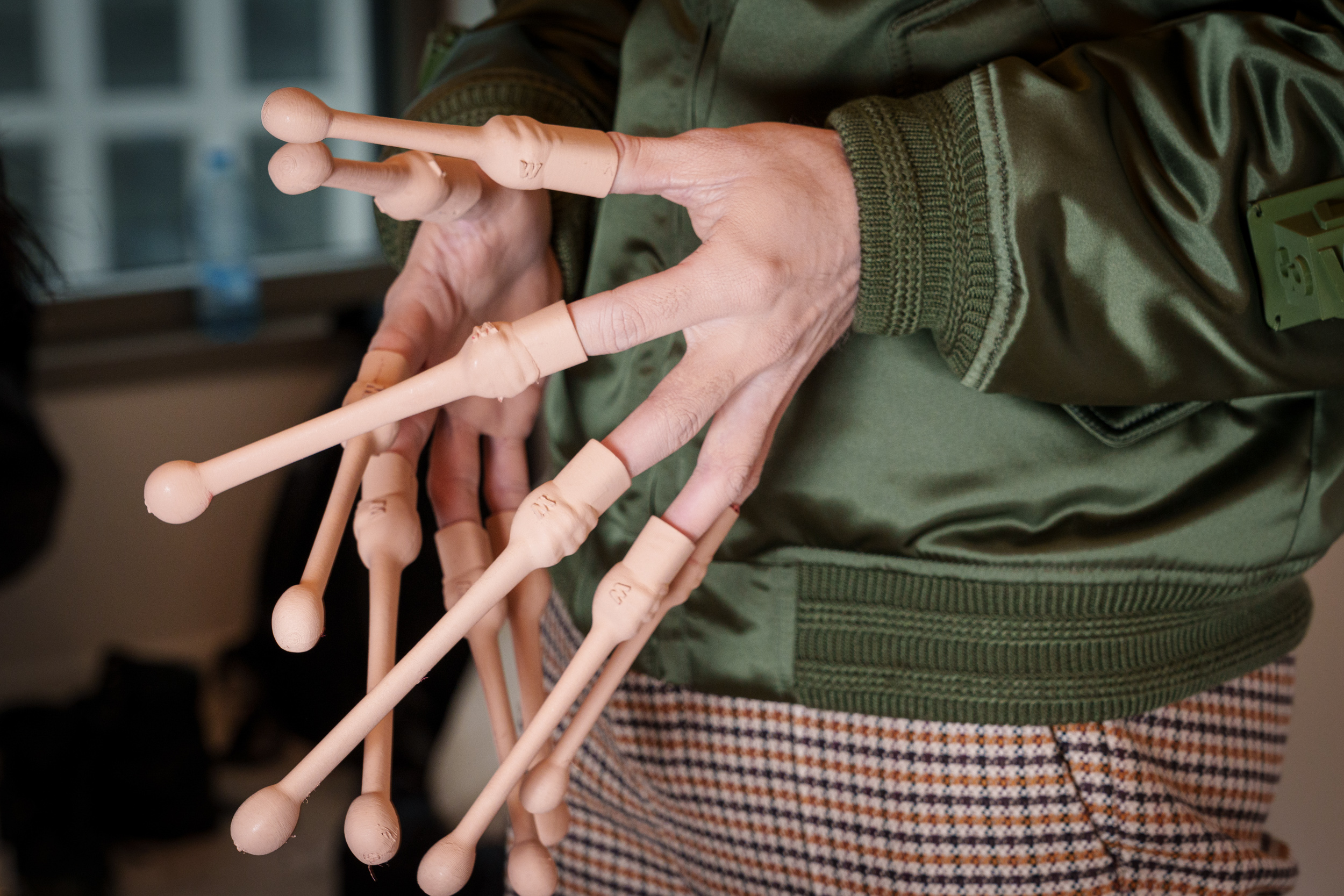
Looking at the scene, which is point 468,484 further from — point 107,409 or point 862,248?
point 107,409

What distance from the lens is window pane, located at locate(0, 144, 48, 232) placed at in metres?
1.65

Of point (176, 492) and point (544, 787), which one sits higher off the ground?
point (176, 492)

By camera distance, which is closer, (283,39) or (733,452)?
(733,452)

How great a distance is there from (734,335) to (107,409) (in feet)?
5.55

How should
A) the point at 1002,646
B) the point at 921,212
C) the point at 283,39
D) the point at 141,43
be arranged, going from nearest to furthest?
1. the point at 921,212
2. the point at 1002,646
3. the point at 141,43
4. the point at 283,39

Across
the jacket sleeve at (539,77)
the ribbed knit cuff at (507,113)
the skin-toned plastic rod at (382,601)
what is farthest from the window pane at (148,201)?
the skin-toned plastic rod at (382,601)

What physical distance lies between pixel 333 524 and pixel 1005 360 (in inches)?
11.7

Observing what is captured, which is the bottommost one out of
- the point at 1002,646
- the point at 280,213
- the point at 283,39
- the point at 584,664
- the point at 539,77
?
the point at 280,213

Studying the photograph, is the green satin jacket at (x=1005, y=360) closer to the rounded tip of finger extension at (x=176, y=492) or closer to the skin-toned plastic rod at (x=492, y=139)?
the skin-toned plastic rod at (x=492, y=139)

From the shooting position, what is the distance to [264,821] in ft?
1.13

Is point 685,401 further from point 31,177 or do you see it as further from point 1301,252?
point 31,177

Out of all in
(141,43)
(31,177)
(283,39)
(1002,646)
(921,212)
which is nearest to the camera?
(921,212)

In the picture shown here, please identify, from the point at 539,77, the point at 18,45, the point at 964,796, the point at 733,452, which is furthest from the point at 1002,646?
the point at 18,45

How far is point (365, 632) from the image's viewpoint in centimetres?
139
